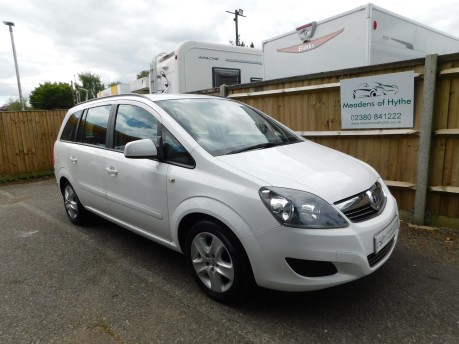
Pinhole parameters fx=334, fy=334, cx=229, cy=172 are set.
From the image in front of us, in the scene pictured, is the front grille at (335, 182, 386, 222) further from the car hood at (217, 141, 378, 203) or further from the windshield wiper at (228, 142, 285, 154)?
the windshield wiper at (228, 142, 285, 154)

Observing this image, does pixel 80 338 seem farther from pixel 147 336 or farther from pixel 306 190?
pixel 306 190

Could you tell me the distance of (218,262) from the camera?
2.54 metres

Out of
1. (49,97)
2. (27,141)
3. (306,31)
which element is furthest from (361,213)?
(49,97)

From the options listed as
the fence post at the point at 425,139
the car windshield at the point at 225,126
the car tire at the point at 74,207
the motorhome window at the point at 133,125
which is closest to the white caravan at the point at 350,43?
the fence post at the point at 425,139

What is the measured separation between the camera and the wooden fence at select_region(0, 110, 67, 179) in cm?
867

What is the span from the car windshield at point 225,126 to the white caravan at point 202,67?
4356 millimetres

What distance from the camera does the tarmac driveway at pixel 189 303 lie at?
7.58 feet

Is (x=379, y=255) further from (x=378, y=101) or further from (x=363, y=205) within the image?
(x=378, y=101)

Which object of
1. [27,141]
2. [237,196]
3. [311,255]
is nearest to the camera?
[311,255]

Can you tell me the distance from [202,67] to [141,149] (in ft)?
18.5

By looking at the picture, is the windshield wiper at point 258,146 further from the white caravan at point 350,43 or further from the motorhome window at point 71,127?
the white caravan at point 350,43

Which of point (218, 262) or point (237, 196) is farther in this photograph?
point (218, 262)

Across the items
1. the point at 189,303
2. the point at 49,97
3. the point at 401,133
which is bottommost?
the point at 189,303

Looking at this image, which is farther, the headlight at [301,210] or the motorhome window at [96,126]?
the motorhome window at [96,126]
